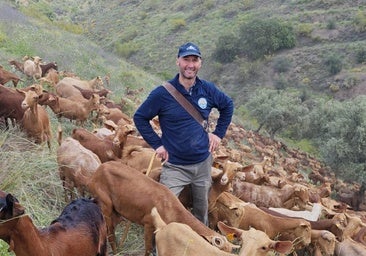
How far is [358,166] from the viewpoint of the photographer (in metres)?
25.7

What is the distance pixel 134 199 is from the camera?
6223 millimetres

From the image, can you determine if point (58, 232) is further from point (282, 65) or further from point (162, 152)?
point (282, 65)

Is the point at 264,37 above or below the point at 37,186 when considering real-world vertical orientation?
below

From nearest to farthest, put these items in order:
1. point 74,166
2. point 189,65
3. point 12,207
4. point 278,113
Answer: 1. point 12,207
2. point 189,65
3. point 74,166
4. point 278,113

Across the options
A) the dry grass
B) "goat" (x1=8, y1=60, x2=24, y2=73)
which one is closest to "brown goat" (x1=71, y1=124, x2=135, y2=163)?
the dry grass

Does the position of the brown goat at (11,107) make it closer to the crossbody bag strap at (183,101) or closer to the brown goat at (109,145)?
the brown goat at (109,145)

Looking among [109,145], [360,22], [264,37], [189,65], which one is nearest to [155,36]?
[264,37]

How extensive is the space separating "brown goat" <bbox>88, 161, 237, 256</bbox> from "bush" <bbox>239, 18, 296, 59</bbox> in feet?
154

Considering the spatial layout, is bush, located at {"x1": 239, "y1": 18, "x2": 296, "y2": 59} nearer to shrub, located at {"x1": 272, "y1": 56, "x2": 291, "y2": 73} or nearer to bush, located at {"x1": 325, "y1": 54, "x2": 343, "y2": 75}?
shrub, located at {"x1": 272, "y1": 56, "x2": 291, "y2": 73}

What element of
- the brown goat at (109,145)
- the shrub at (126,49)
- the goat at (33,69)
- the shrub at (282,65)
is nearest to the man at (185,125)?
the brown goat at (109,145)

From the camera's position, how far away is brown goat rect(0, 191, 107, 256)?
3.73m

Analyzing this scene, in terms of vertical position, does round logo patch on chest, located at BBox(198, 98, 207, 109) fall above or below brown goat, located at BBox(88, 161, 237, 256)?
above

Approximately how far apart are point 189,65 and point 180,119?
630 mm

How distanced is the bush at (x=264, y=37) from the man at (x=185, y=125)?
4677cm
